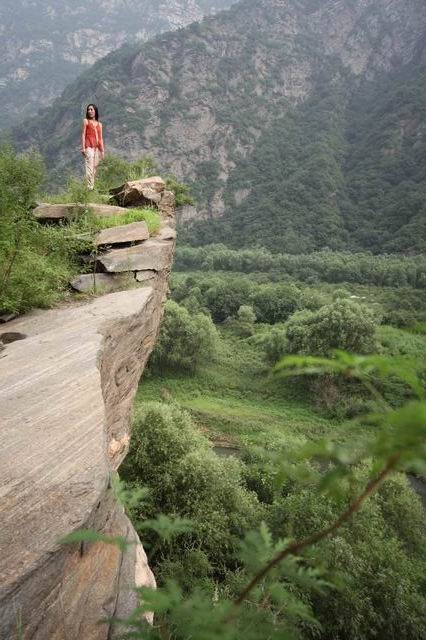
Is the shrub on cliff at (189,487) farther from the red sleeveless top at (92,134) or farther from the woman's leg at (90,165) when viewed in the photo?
the red sleeveless top at (92,134)

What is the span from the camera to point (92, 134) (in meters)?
11.7

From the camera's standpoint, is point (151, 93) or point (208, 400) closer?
point (208, 400)

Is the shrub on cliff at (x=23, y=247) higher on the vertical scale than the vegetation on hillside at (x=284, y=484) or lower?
higher

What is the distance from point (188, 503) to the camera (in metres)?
17.6

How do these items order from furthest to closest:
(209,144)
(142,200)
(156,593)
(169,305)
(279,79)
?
(279,79)
(209,144)
(169,305)
(142,200)
(156,593)

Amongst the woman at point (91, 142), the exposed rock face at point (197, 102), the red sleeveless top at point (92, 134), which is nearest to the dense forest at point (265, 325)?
the woman at point (91, 142)

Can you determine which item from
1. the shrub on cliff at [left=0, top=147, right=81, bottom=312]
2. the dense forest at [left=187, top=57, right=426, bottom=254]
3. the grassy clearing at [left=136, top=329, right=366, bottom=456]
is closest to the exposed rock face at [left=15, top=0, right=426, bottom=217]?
the dense forest at [left=187, top=57, right=426, bottom=254]

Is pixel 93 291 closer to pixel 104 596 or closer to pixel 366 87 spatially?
pixel 104 596

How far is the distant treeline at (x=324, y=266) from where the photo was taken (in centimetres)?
8259

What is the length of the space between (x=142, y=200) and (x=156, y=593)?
36.8 feet

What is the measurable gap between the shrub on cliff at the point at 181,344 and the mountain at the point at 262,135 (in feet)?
248

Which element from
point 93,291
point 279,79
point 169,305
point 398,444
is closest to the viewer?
point 398,444

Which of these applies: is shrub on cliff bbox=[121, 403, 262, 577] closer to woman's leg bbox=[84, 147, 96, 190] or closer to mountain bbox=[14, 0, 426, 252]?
woman's leg bbox=[84, 147, 96, 190]

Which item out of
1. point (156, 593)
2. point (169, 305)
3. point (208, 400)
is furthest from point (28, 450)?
point (169, 305)
